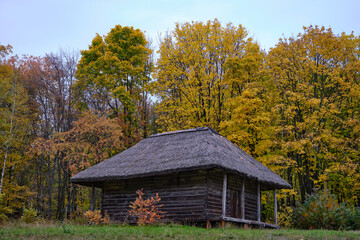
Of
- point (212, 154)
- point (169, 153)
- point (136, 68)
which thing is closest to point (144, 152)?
point (169, 153)

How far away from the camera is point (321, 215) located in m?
21.2

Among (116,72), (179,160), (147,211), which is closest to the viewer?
(147,211)

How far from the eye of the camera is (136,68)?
1368 inches

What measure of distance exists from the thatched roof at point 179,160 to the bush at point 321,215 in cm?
201

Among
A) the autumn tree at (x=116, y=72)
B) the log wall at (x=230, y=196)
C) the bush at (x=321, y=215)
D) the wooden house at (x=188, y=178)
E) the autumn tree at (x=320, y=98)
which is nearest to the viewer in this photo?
the wooden house at (x=188, y=178)

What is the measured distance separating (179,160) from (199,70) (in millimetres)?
14023

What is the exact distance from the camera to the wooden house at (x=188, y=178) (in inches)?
759

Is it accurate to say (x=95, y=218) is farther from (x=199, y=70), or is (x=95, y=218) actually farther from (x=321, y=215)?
(x=199, y=70)

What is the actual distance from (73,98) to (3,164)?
8848 millimetres

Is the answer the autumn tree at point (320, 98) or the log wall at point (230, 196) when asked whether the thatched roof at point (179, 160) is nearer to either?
the log wall at point (230, 196)

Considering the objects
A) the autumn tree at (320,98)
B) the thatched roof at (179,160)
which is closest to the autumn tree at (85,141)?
the thatched roof at (179,160)

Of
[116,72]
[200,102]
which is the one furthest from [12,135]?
[200,102]

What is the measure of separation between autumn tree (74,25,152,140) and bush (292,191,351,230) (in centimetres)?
1737

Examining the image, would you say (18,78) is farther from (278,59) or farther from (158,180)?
(278,59)
